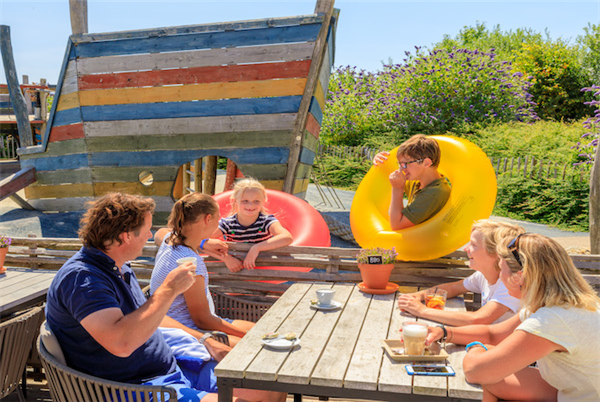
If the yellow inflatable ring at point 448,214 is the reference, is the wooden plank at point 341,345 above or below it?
below

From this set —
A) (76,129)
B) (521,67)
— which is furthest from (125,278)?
(521,67)

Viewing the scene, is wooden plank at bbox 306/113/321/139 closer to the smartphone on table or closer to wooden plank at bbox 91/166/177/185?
wooden plank at bbox 91/166/177/185

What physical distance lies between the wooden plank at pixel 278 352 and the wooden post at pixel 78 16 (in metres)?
6.15

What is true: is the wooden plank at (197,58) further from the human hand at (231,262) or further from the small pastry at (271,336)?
the small pastry at (271,336)

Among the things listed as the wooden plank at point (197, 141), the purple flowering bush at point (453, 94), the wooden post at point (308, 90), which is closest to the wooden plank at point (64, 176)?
the wooden plank at point (197, 141)

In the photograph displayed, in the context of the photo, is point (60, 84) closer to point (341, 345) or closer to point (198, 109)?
point (198, 109)

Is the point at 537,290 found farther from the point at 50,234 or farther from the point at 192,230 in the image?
the point at 50,234

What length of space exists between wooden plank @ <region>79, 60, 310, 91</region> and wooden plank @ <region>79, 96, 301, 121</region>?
0.90 ft

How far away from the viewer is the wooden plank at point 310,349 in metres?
1.94

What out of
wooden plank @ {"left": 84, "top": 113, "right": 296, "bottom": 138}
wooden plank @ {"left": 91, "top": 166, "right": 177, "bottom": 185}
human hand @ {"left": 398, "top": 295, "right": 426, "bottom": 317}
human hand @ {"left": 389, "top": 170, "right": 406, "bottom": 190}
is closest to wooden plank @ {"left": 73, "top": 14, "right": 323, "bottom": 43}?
wooden plank @ {"left": 84, "top": 113, "right": 296, "bottom": 138}

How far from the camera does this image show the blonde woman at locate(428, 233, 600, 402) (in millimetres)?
1843

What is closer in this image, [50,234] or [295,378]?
[295,378]

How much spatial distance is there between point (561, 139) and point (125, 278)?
51.6 ft

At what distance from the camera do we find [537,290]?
75.8 inches
